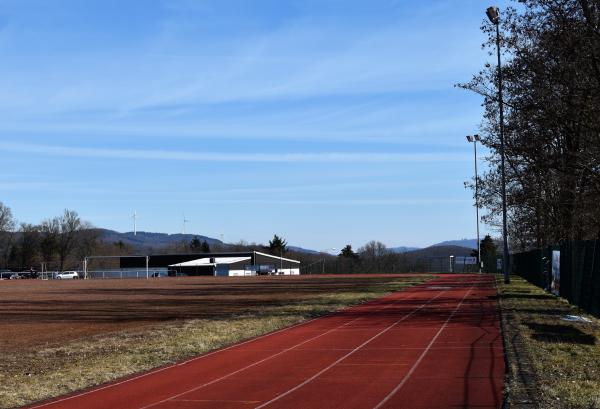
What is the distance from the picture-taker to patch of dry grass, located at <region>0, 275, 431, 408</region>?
12.1 m

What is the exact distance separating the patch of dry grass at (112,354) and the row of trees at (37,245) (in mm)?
135473

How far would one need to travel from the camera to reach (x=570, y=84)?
19812mm

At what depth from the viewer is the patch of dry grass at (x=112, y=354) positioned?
12133mm

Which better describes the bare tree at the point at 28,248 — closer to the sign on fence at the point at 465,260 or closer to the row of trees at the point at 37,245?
the row of trees at the point at 37,245

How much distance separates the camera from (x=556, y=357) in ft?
41.1

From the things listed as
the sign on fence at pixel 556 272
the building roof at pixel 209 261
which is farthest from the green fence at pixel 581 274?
the building roof at pixel 209 261

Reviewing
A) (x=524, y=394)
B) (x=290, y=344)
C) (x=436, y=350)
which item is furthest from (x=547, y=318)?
(x=524, y=394)

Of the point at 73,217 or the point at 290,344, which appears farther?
the point at 73,217

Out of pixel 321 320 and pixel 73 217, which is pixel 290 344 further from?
pixel 73 217

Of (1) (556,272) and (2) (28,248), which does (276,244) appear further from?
(1) (556,272)

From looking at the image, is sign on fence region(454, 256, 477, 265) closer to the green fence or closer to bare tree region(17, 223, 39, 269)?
the green fence

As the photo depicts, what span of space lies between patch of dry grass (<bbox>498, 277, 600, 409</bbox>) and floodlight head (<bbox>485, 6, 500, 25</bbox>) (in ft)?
31.7

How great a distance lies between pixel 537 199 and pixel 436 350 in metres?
17.7

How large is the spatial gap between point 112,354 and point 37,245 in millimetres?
146827
